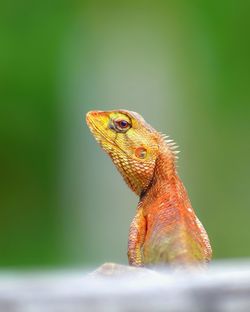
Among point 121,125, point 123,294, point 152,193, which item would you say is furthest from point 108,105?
point 123,294

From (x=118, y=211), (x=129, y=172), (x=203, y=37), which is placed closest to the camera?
(x=129, y=172)

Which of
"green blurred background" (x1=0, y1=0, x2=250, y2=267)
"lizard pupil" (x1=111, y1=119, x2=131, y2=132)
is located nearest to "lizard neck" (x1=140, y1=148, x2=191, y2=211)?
"lizard pupil" (x1=111, y1=119, x2=131, y2=132)

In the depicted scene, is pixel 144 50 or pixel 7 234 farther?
pixel 144 50

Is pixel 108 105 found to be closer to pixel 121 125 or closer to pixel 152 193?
pixel 121 125

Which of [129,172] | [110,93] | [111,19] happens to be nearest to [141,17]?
[111,19]

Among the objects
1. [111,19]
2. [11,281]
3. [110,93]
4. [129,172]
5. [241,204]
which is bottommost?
[11,281]

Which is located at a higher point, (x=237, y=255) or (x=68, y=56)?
(x=68, y=56)

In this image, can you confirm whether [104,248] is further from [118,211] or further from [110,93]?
[110,93]

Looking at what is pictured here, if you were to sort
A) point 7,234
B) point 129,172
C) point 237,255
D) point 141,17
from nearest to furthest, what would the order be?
1. point 129,172
2. point 237,255
3. point 7,234
4. point 141,17

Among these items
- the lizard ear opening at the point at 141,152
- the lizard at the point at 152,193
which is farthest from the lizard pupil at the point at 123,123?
the lizard ear opening at the point at 141,152
